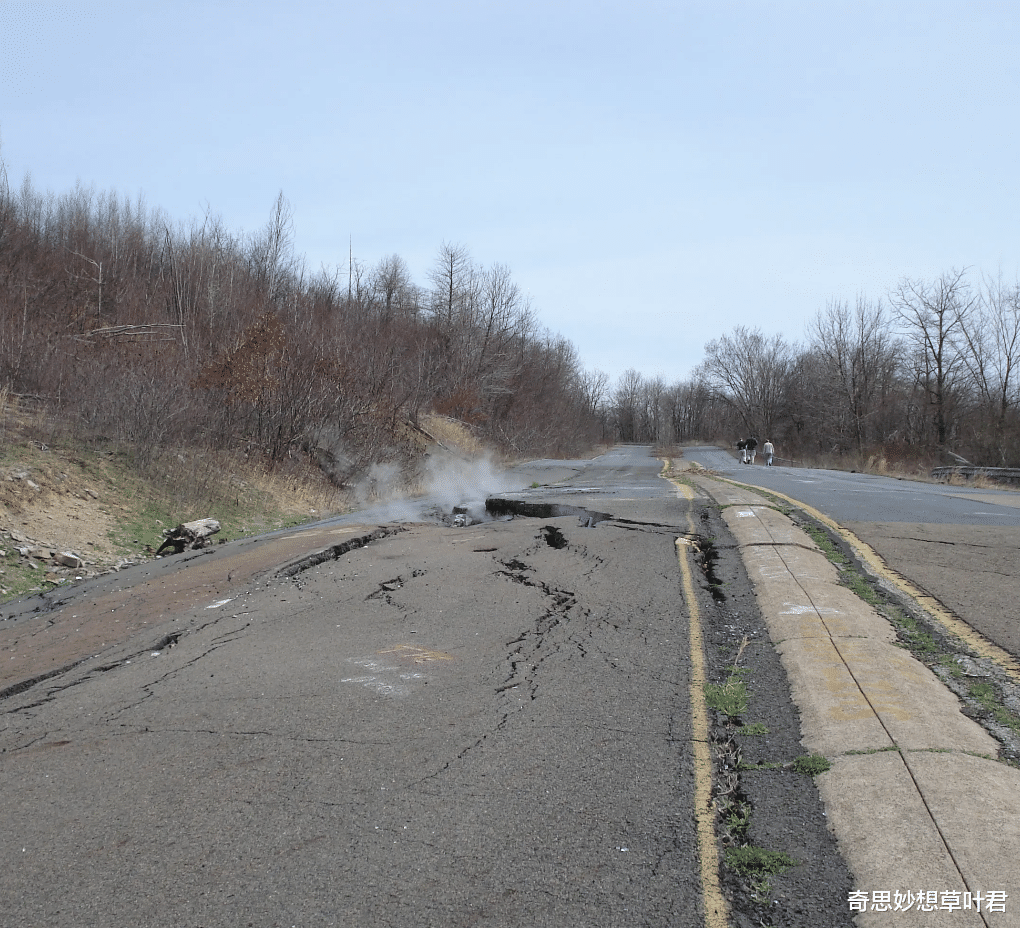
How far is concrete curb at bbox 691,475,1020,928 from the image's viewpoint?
301 cm

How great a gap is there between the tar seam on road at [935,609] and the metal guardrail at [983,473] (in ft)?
59.8

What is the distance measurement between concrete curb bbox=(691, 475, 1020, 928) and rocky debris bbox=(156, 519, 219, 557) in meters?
9.45

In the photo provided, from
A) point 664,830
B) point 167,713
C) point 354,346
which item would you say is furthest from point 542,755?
point 354,346

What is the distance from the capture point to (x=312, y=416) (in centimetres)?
2111

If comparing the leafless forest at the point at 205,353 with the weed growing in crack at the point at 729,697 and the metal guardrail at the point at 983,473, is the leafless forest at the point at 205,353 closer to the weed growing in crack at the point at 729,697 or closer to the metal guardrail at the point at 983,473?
the weed growing in crack at the point at 729,697

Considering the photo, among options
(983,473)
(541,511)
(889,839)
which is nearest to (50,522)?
(541,511)

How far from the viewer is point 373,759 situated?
13.8 ft

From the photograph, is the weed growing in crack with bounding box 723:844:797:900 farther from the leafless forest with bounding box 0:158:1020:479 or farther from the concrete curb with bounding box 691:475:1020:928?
the leafless forest with bounding box 0:158:1020:479

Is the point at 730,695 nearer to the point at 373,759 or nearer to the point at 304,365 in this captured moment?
the point at 373,759

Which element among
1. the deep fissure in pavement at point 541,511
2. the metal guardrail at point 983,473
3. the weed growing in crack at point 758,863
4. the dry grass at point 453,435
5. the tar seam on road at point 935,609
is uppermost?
the dry grass at point 453,435

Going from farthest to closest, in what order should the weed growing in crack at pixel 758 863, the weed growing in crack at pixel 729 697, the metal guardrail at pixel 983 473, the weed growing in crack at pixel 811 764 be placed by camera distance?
1. the metal guardrail at pixel 983 473
2. the weed growing in crack at pixel 729 697
3. the weed growing in crack at pixel 811 764
4. the weed growing in crack at pixel 758 863

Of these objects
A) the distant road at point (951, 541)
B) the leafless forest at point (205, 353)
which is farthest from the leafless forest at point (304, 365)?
the distant road at point (951, 541)

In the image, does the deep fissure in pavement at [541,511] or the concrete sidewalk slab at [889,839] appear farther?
the deep fissure in pavement at [541,511]

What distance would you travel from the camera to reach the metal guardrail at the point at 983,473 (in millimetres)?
25969
